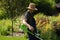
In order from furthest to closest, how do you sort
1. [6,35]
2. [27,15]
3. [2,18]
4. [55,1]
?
[55,1], [2,18], [6,35], [27,15]

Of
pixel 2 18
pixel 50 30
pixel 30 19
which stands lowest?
pixel 2 18

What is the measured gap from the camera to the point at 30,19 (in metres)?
8.20

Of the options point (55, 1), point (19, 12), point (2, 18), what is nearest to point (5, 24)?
point (19, 12)

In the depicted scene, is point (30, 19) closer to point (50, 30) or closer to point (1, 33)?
point (50, 30)

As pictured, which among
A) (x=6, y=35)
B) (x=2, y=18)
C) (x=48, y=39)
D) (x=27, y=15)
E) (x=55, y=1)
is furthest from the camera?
(x=55, y=1)

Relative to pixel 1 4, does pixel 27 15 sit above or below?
above

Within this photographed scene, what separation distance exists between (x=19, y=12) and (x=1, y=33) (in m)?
1.95

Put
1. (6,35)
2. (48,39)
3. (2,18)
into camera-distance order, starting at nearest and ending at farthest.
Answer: (48,39) → (6,35) → (2,18)

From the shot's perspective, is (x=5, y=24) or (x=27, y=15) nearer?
(x=27, y=15)

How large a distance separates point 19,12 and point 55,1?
251 inches

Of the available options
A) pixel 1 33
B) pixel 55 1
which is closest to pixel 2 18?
pixel 1 33

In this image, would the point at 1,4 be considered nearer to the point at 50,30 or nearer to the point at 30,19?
the point at 50,30

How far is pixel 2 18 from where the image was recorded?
17469 mm

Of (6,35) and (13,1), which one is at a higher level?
(13,1)
